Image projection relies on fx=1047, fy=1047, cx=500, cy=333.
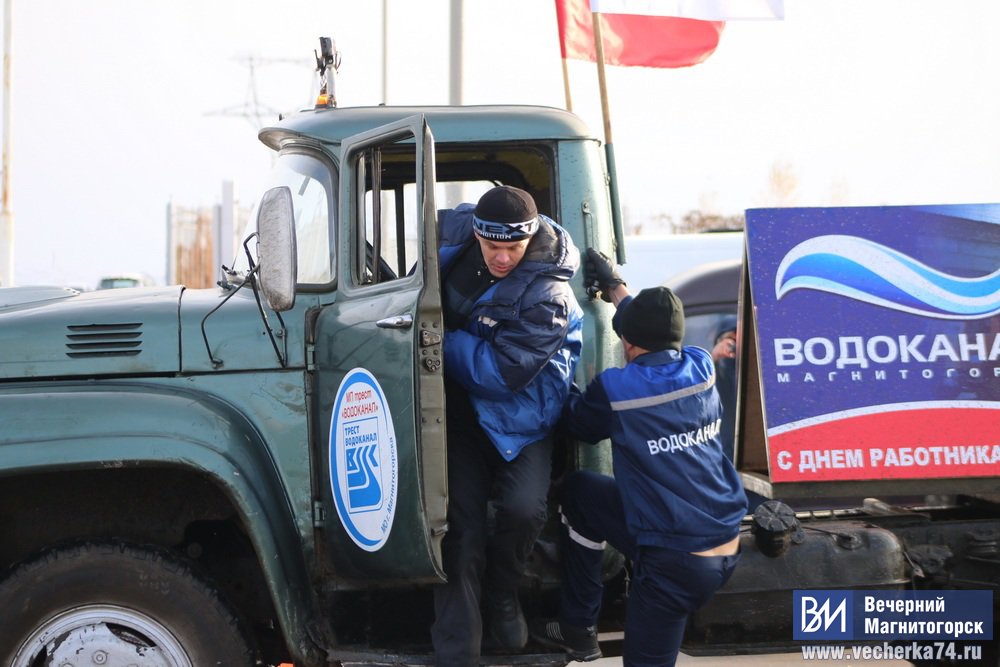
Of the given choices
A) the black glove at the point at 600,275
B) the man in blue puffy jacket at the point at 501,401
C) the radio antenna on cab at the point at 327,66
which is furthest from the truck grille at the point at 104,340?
the black glove at the point at 600,275

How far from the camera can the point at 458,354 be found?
12.1 ft

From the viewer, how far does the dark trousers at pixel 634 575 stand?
3.66m

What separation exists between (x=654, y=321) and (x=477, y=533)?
38.6 inches

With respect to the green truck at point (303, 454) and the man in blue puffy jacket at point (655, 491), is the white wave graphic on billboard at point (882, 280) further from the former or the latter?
the man in blue puffy jacket at point (655, 491)

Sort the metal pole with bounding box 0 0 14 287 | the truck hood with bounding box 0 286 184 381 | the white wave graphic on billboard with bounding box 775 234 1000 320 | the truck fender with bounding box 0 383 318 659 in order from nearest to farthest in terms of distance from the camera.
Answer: the truck fender with bounding box 0 383 318 659
the truck hood with bounding box 0 286 184 381
the white wave graphic on billboard with bounding box 775 234 1000 320
the metal pole with bounding box 0 0 14 287

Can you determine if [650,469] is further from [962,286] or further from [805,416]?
[962,286]

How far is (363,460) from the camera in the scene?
3625 millimetres

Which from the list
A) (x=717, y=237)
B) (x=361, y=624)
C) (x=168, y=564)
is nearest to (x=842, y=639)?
(x=361, y=624)

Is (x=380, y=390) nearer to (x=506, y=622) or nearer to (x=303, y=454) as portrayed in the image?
(x=303, y=454)

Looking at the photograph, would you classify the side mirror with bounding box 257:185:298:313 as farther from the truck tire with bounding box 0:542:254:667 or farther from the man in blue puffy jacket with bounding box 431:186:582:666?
the truck tire with bounding box 0:542:254:667

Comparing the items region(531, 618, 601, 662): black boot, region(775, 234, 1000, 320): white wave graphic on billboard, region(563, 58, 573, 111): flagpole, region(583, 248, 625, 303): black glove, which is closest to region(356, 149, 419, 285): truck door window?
region(583, 248, 625, 303): black glove

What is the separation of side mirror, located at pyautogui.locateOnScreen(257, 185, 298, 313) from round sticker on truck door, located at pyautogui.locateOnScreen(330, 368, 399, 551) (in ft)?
1.48

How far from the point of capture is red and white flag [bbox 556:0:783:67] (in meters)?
6.28

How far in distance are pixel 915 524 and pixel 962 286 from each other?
3.49ft
